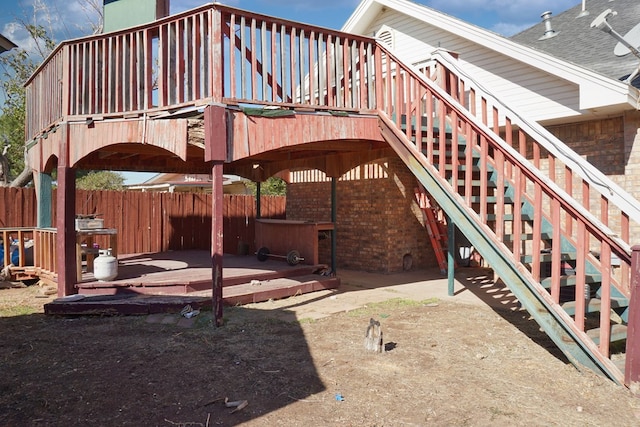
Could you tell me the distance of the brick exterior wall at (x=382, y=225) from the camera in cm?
1072

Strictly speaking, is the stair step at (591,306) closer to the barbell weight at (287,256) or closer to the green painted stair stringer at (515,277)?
the green painted stair stringer at (515,277)

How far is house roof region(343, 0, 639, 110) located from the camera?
6750 millimetres

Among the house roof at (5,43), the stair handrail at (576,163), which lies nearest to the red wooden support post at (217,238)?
the house roof at (5,43)

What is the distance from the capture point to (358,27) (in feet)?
41.1

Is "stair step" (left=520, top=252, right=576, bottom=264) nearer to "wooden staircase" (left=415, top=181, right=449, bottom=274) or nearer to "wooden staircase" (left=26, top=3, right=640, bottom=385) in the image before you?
"wooden staircase" (left=26, top=3, right=640, bottom=385)

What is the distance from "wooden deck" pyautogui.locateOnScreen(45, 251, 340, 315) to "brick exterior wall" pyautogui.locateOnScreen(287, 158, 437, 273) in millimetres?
2124

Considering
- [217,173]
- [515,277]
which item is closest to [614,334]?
[515,277]

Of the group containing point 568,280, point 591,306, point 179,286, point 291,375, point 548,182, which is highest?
point 548,182

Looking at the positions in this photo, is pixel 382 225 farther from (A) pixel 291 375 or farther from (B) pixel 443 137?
(A) pixel 291 375

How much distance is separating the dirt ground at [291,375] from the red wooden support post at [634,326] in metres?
0.21

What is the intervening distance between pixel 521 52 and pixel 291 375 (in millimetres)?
7195

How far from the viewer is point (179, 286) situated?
23.5ft

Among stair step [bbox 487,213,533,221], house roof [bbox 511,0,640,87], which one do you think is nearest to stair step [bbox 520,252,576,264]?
stair step [bbox 487,213,533,221]

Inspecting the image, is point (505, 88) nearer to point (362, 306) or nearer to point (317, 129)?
point (317, 129)
